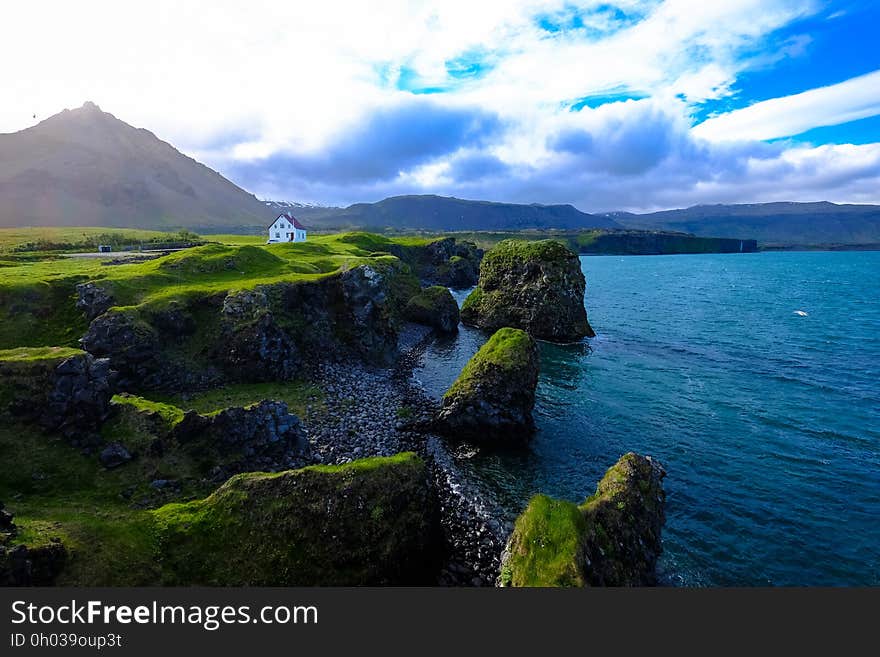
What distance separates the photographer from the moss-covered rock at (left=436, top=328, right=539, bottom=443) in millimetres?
31891

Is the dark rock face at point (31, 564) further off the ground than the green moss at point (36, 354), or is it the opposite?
the green moss at point (36, 354)

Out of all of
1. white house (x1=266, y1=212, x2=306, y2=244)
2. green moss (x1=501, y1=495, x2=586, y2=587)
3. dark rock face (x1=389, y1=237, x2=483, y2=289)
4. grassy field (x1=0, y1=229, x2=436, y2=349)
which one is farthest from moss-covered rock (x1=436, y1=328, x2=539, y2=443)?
dark rock face (x1=389, y1=237, x2=483, y2=289)

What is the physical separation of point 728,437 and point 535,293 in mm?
38596

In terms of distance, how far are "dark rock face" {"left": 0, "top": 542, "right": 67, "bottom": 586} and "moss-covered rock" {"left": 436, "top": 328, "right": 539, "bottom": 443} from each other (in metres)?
23.0

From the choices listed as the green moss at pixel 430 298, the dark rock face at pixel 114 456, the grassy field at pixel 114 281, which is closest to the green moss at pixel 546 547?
the dark rock face at pixel 114 456

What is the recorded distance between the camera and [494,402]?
106 ft

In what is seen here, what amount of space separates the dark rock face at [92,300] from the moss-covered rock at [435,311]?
4180cm

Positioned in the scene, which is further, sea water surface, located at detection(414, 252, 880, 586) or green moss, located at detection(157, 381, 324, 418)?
green moss, located at detection(157, 381, 324, 418)

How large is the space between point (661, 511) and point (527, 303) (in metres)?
50.5

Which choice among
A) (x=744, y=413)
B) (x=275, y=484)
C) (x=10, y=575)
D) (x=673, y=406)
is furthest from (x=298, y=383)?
(x=744, y=413)

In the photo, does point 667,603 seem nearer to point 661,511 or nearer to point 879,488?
point 661,511

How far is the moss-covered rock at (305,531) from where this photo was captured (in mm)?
15469

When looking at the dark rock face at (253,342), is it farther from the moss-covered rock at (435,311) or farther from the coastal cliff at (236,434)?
the moss-covered rock at (435,311)

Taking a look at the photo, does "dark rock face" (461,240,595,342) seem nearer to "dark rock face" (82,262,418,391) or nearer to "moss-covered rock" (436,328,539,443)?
"dark rock face" (82,262,418,391)
